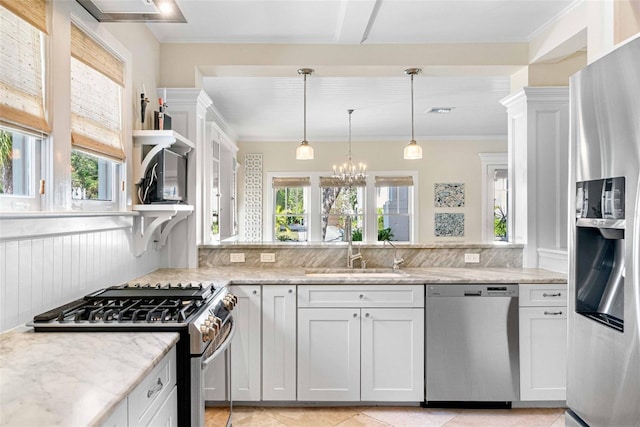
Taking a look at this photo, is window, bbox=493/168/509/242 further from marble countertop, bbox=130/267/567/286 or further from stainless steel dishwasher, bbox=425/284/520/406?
stainless steel dishwasher, bbox=425/284/520/406

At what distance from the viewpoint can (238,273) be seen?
2.96 m

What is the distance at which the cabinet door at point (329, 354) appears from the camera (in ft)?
9.00

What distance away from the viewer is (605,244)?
1.62 meters

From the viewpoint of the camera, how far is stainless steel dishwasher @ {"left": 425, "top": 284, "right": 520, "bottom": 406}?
2.71 meters

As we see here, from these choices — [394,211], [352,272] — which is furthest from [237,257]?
[394,211]

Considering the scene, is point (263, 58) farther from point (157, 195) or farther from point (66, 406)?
point (66, 406)

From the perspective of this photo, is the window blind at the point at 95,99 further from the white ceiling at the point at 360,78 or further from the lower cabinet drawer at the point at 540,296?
the lower cabinet drawer at the point at 540,296

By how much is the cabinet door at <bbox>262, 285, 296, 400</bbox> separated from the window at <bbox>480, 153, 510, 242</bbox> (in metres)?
5.52

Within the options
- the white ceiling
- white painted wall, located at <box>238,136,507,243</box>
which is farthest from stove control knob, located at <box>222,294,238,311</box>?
white painted wall, located at <box>238,136,507,243</box>

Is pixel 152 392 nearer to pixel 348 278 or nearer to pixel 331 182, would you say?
pixel 348 278

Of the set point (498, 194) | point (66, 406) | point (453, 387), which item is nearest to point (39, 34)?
point (66, 406)

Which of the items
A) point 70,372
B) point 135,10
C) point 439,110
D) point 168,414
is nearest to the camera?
point 70,372

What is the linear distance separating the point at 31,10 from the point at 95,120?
0.63m

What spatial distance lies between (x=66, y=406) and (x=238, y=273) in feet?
6.45
